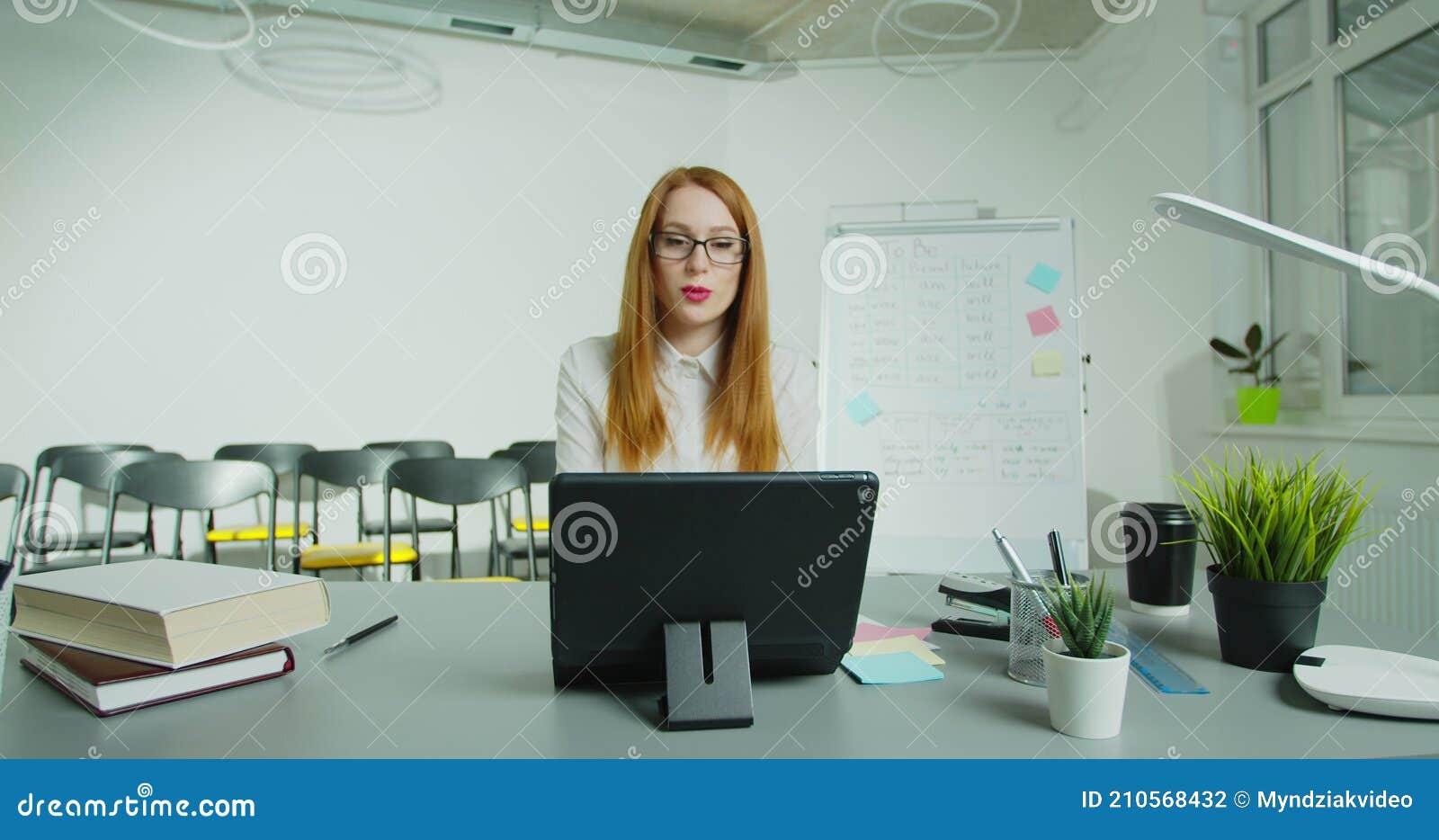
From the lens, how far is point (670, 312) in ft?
5.96

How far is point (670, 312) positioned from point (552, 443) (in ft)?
7.97

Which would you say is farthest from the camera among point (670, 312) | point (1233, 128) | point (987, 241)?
point (1233, 128)

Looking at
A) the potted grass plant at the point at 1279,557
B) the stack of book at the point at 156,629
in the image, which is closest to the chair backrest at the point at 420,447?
the stack of book at the point at 156,629

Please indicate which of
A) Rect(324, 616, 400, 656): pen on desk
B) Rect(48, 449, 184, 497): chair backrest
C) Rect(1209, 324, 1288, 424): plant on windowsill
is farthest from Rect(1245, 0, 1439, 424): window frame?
Rect(48, 449, 184, 497): chair backrest

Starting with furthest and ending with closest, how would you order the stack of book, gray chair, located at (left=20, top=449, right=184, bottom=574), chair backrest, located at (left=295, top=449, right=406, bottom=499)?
chair backrest, located at (left=295, top=449, right=406, bottom=499)
gray chair, located at (left=20, top=449, right=184, bottom=574)
the stack of book

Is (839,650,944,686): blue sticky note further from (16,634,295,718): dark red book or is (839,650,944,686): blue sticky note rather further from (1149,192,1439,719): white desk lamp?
(16,634,295,718): dark red book

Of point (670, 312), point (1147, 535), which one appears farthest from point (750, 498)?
point (670, 312)

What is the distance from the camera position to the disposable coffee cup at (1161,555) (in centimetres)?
118

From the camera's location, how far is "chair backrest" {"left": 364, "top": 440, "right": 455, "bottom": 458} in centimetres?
386

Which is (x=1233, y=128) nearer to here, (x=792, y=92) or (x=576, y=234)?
(x=792, y=92)

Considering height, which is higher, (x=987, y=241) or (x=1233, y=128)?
(x=1233, y=128)

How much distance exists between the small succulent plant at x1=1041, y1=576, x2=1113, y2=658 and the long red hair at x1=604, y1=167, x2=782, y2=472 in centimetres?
98

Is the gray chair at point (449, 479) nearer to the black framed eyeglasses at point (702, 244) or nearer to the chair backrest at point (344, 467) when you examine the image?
the chair backrest at point (344, 467)

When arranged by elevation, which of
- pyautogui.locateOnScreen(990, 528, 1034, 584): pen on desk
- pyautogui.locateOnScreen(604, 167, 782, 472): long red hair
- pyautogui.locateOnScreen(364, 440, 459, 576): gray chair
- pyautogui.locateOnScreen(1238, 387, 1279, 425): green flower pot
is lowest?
pyautogui.locateOnScreen(364, 440, 459, 576): gray chair
